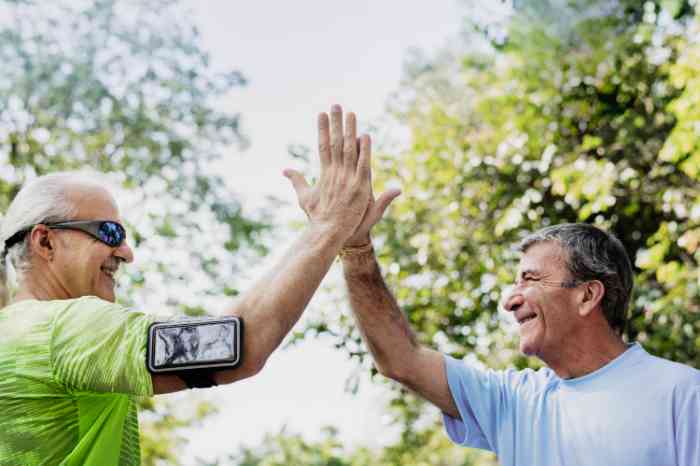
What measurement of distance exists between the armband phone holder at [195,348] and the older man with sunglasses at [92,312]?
0.7 inches

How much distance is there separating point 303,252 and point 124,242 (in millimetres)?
678

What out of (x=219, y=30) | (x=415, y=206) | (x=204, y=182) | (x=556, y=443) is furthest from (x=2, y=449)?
(x=219, y=30)

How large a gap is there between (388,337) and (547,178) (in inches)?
176

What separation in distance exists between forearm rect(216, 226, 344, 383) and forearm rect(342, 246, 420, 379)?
1213 mm

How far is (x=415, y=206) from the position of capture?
26.7 feet

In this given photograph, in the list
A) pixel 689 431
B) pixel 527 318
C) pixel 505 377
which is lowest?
pixel 689 431

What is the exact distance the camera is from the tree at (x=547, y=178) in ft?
21.8

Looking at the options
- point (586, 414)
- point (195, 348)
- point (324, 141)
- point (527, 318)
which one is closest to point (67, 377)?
point (195, 348)

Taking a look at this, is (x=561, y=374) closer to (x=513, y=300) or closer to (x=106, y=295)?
(x=513, y=300)

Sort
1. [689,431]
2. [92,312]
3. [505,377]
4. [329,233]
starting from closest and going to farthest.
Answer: [92,312] → [329,233] → [689,431] → [505,377]

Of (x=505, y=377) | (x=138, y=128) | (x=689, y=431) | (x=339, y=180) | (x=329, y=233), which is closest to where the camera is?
(x=329, y=233)

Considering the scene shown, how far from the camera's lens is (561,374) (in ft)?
10.2

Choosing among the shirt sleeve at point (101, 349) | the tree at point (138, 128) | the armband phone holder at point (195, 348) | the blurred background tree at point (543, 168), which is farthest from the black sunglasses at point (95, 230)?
the tree at point (138, 128)

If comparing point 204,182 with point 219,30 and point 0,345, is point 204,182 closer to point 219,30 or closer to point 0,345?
point 219,30
